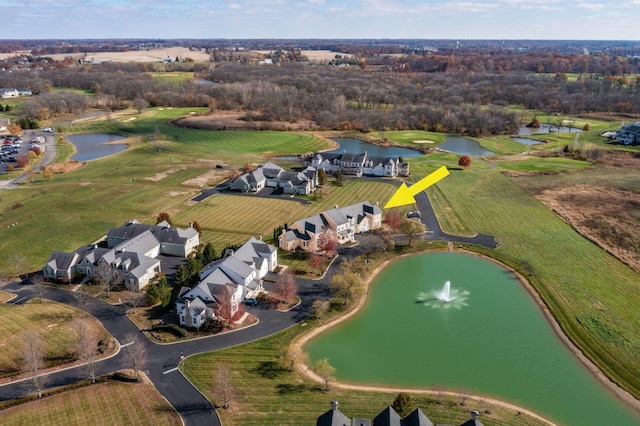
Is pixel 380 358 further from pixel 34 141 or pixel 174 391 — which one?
pixel 34 141

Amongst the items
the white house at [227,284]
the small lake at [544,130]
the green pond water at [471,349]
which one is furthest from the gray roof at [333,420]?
the small lake at [544,130]

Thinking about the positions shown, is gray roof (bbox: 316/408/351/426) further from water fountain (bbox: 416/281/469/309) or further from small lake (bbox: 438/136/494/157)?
small lake (bbox: 438/136/494/157)

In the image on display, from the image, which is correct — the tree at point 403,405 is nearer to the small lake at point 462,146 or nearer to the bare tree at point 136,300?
the bare tree at point 136,300

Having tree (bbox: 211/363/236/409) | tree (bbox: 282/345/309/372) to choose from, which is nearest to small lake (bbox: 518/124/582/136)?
tree (bbox: 282/345/309/372)

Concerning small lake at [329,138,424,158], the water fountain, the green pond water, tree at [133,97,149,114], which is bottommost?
the green pond water

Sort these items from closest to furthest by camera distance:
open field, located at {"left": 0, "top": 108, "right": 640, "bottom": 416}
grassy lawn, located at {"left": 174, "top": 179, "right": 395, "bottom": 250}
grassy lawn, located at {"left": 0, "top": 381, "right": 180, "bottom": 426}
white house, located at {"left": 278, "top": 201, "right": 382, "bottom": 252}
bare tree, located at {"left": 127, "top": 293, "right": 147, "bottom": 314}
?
grassy lawn, located at {"left": 0, "top": 381, "right": 180, "bottom": 426}
bare tree, located at {"left": 127, "top": 293, "right": 147, "bottom": 314}
open field, located at {"left": 0, "top": 108, "right": 640, "bottom": 416}
white house, located at {"left": 278, "top": 201, "right": 382, "bottom": 252}
grassy lawn, located at {"left": 174, "top": 179, "right": 395, "bottom": 250}

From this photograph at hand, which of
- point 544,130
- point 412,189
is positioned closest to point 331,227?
point 412,189

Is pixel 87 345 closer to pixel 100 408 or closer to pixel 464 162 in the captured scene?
pixel 100 408
